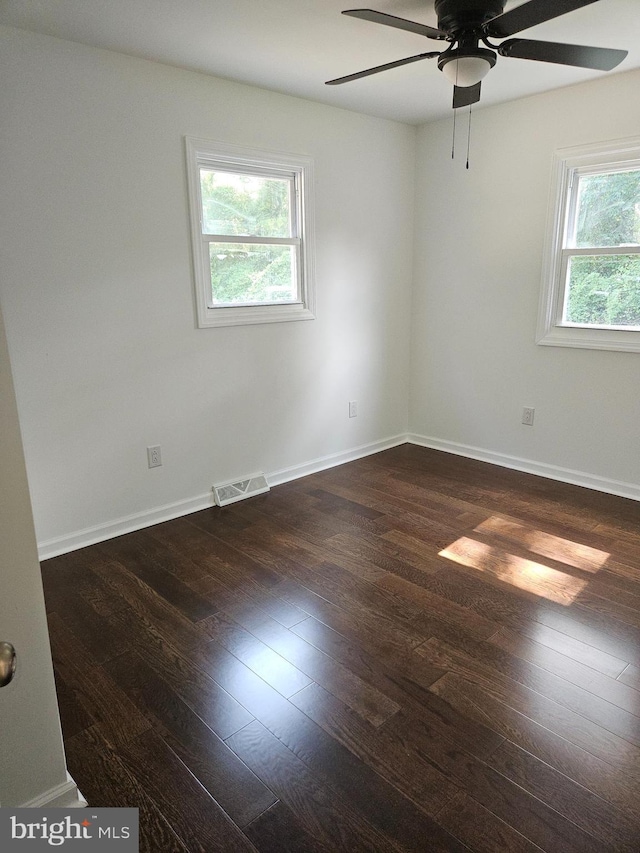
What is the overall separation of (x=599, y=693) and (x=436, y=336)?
306cm

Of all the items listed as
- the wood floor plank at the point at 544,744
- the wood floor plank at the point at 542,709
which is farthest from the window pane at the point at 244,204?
the wood floor plank at the point at 544,744

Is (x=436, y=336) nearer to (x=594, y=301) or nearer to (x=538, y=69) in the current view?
(x=594, y=301)

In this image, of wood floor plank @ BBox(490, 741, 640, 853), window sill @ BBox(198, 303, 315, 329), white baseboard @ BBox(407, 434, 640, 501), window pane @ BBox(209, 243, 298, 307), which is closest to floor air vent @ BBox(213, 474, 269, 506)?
window sill @ BBox(198, 303, 315, 329)

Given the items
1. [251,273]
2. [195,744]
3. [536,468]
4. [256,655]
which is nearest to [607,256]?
[536,468]

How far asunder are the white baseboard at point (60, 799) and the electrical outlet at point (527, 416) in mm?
3461

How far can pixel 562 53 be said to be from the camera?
7.11 ft

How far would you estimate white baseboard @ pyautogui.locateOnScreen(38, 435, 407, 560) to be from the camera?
9.70ft

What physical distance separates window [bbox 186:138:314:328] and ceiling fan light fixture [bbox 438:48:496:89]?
1441 mm

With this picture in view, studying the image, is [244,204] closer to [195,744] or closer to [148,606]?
[148,606]

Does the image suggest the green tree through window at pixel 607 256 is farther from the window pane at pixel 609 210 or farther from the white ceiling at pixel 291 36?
the white ceiling at pixel 291 36

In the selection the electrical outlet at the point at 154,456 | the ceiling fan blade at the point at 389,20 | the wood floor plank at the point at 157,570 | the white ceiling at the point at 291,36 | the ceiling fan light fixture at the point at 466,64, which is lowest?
the wood floor plank at the point at 157,570

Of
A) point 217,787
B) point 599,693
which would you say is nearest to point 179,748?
point 217,787

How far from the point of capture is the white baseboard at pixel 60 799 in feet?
4.58

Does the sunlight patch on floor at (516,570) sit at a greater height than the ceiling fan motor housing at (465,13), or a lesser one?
lesser
